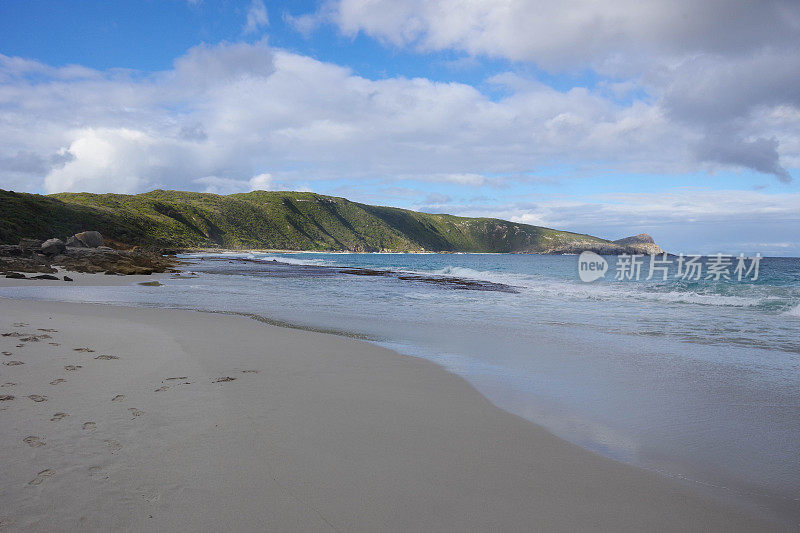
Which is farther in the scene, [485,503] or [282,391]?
[282,391]

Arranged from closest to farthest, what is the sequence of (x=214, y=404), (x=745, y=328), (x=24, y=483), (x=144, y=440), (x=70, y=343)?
(x=24, y=483), (x=144, y=440), (x=214, y=404), (x=70, y=343), (x=745, y=328)

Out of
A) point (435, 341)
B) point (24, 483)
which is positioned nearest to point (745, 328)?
point (435, 341)

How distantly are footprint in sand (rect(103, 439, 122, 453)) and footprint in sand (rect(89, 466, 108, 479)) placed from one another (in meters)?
0.27

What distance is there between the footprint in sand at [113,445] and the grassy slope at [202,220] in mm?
55869

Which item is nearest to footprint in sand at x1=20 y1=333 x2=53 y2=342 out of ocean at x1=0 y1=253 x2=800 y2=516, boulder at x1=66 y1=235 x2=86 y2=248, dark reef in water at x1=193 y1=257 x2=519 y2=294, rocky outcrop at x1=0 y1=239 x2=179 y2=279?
ocean at x1=0 y1=253 x2=800 y2=516

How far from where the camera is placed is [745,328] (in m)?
11.6

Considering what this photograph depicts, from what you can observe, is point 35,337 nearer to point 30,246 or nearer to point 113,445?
point 113,445

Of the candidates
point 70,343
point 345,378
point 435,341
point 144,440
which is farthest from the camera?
point 435,341

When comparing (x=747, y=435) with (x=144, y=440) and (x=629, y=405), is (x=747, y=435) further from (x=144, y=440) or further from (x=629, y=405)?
(x=144, y=440)

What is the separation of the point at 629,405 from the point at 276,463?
4039mm

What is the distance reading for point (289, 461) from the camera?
3.33m

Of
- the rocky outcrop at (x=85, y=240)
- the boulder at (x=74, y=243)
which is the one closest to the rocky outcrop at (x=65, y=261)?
the boulder at (x=74, y=243)

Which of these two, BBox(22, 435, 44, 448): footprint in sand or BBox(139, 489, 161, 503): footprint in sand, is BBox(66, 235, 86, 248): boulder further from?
BBox(139, 489, 161, 503): footprint in sand

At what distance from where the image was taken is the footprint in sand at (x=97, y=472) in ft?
9.65
